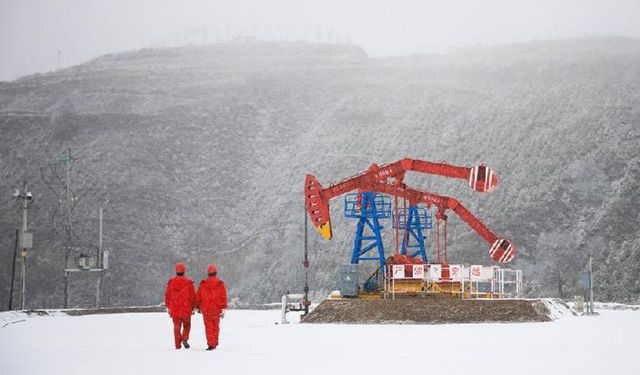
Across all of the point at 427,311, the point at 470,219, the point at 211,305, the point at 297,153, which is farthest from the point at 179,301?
the point at 297,153

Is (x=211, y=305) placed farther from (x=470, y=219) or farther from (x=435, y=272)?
(x=470, y=219)

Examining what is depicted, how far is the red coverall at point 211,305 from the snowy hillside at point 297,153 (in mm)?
33518

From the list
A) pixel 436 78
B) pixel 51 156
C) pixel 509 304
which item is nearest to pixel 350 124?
pixel 436 78

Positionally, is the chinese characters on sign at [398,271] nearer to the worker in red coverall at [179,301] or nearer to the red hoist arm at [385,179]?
the red hoist arm at [385,179]

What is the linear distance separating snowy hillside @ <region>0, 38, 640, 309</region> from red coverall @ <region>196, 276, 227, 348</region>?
33.5 m

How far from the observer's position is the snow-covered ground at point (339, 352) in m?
11.8

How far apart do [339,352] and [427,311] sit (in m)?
11.7

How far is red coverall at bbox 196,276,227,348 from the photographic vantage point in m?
15.4

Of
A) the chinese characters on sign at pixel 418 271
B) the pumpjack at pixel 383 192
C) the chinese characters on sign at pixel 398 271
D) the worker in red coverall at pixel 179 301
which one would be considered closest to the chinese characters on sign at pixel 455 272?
the chinese characters on sign at pixel 418 271

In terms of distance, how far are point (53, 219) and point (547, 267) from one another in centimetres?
3974

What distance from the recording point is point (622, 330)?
21.4 m

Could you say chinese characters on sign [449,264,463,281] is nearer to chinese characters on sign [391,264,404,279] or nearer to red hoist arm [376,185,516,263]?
chinese characters on sign [391,264,404,279]

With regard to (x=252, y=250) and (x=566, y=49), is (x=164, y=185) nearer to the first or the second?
(x=252, y=250)

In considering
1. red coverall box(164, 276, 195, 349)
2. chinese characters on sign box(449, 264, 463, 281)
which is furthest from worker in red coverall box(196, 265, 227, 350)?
chinese characters on sign box(449, 264, 463, 281)
